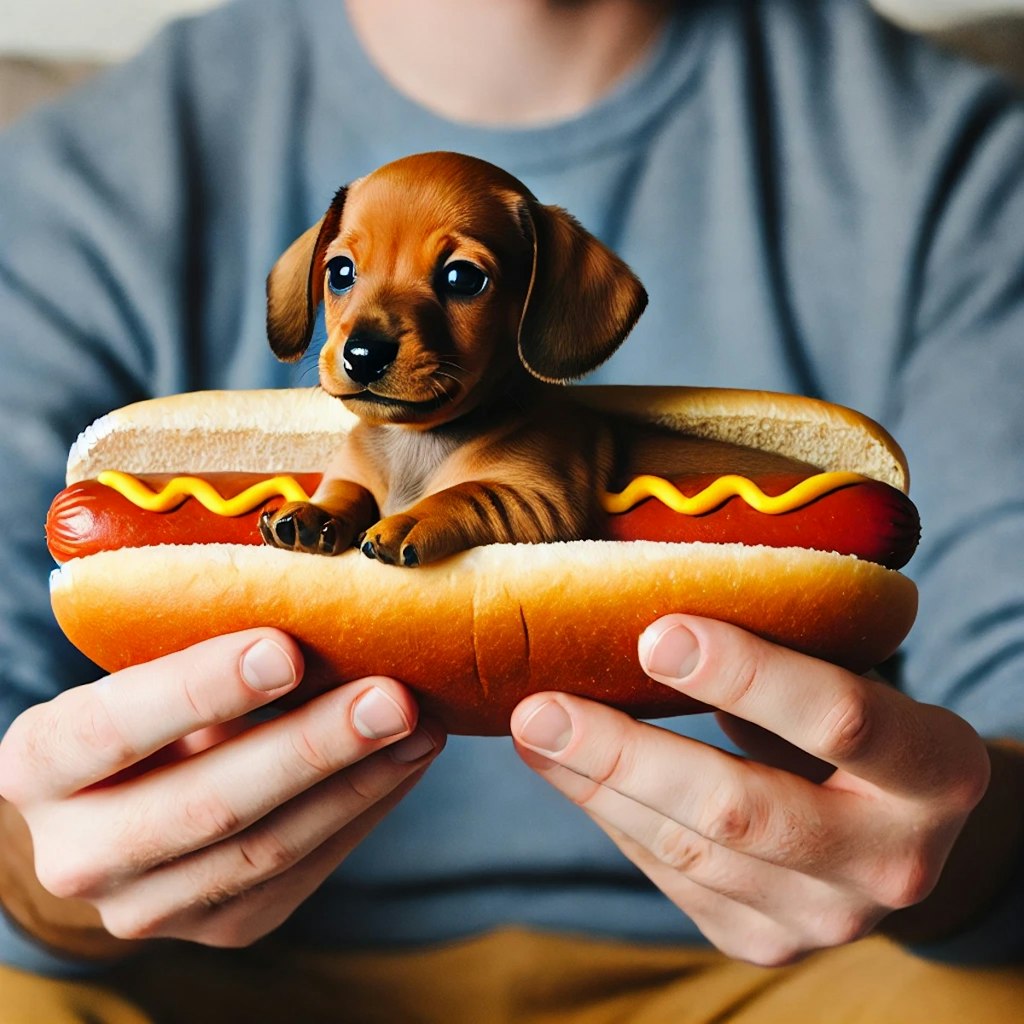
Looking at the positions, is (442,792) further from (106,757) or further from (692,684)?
(692,684)

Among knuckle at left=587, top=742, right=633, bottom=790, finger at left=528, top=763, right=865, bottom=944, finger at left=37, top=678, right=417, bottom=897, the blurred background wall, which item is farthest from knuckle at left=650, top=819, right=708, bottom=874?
the blurred background wall

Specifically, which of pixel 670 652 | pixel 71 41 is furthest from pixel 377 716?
pixel 71 41

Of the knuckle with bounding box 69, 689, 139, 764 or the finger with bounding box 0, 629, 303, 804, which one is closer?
the finger with bounding box 0, 629, 303, 804

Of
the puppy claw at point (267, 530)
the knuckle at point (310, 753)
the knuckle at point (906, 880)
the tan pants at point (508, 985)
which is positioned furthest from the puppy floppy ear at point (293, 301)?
the tan pants at point (508, 985)

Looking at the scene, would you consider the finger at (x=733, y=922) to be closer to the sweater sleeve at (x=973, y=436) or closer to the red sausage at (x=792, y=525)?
the sweater sleeve at (x=973, y=436)

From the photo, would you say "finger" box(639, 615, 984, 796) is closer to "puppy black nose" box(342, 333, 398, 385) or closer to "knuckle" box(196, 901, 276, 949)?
"puppy black nose" box(342, 333, 398, 385)

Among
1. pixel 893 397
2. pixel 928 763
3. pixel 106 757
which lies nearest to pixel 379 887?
pixel 106 757
